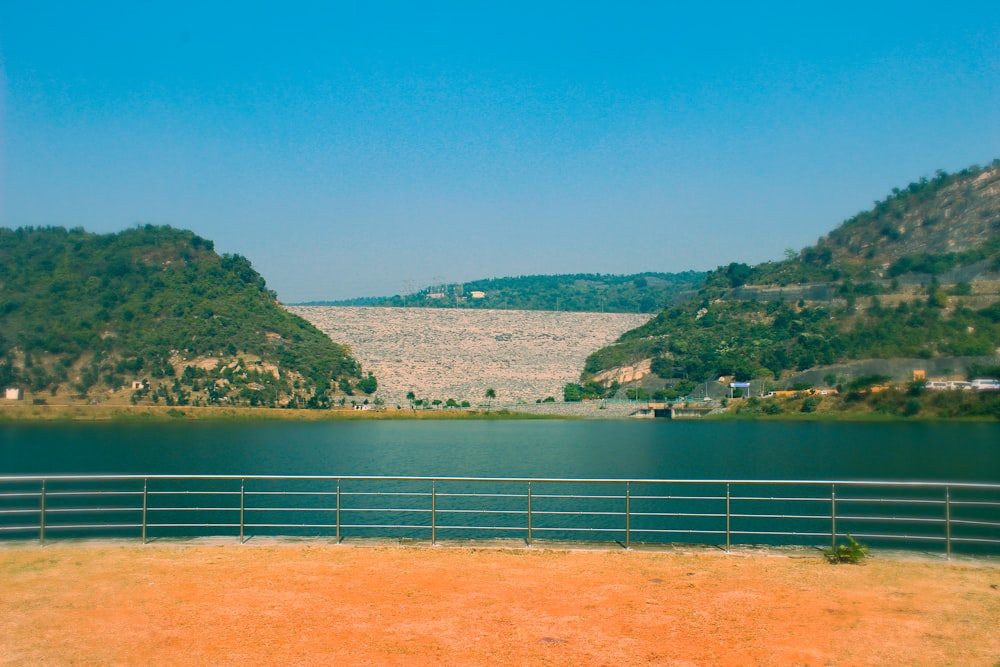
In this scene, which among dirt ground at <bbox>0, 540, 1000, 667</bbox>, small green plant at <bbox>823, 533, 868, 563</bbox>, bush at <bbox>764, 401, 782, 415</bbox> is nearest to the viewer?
dirt ground at <bbox>0, 540, 1000, 667</bbox>

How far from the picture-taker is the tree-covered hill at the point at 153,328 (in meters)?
92.8

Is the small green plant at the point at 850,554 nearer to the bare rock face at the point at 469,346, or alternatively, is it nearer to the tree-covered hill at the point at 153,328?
the tree-covered hill at the point at 153,328

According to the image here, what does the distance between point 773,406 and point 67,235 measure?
116 metres

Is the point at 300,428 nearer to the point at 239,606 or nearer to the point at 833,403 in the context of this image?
the point at 833,403

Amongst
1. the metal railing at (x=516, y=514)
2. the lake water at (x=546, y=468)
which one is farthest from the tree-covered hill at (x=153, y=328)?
the metal railing at (x=516, y=514)

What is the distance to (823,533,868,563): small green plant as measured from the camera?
10.0 m

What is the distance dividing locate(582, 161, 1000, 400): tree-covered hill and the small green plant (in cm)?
8924

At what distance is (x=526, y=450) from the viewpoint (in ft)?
188

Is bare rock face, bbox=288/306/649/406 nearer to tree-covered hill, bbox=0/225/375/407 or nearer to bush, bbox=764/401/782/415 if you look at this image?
tree-covered hill, bbox=0/225/375/407

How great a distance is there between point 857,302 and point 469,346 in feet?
230

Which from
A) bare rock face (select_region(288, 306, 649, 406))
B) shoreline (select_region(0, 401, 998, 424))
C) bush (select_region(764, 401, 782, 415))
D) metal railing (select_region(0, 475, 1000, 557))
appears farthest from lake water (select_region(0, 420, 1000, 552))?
bare rock face (select_region(288, 306, 649, 406))

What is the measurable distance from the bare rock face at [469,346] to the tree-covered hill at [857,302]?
9.93 m

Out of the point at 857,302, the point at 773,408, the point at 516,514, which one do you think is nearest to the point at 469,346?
the point at 857,302

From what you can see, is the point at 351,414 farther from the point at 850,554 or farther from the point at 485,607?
the point at 485,607
